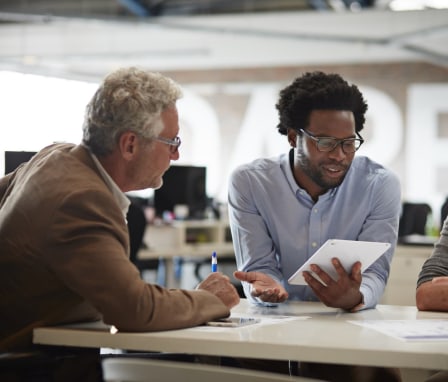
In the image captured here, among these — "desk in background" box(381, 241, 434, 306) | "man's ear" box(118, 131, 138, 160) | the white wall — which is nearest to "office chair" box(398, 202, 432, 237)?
"desk in background" box(381, 241, 434, 306)

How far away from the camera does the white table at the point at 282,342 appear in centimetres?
169

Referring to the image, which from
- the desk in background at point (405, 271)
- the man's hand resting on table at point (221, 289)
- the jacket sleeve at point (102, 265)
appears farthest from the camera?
the desk in background at point (405, 271)

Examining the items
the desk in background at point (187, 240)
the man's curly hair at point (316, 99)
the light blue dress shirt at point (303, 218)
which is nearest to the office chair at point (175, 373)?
the light blue dress shirt at point (303, 218)

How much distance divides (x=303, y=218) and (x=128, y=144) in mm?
970

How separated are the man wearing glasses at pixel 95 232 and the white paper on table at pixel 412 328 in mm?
402

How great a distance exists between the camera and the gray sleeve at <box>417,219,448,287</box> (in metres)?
2.60

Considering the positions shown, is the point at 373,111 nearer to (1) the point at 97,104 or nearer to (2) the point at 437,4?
(2) the point at 437,4

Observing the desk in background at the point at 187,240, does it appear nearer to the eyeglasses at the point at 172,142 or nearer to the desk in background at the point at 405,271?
the desk in background at the point at 405,271

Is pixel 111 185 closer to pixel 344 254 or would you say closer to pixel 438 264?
pixel 344 254

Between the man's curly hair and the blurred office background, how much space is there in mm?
5754

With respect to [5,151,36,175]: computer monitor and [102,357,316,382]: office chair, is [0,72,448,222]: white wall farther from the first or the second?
[102,357,316,382]: office chair

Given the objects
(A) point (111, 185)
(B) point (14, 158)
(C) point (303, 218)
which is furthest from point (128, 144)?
(B) point (14, 158)

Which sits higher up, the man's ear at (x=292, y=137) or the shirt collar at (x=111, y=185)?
the man's ear at (x=292, y=137)

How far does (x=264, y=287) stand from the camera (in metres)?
2.52
